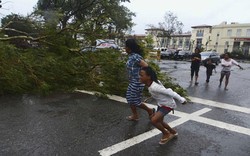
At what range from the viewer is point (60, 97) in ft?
23.8

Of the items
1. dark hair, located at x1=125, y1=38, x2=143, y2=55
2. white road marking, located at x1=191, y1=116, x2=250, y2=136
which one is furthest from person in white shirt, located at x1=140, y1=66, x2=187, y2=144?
white road marking, located at x1=191, y1=116, x2=250, y2=136

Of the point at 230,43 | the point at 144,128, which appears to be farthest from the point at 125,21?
the point at 230,43

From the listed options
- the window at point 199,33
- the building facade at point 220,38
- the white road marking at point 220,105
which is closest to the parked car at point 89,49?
the white road marking at point 220,105

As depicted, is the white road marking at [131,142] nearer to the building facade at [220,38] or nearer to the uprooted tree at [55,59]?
the uprooted tree at [55,59]

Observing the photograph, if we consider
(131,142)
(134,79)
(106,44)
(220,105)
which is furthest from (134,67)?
(106,44)

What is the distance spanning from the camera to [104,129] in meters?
5.01

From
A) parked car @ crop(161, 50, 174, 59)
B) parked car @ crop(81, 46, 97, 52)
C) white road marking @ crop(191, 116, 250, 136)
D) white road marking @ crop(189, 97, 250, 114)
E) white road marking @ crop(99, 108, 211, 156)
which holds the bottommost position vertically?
parked car @ crop(161, 50, 174, 59)

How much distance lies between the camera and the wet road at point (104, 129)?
13.6 ft

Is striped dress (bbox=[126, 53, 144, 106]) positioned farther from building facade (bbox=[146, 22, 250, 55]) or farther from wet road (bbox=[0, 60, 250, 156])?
building facade (bbox=[146, 22, 250, 55])

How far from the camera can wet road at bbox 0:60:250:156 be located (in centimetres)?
415

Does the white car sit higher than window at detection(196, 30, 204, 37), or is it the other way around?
window at detection(196, 30, 204, 37)

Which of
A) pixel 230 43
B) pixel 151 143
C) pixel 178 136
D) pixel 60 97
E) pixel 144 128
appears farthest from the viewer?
pixel 230 43

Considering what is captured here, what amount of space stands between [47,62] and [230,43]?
250 ft

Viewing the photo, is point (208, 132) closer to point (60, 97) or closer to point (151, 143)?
point (151, 143)
